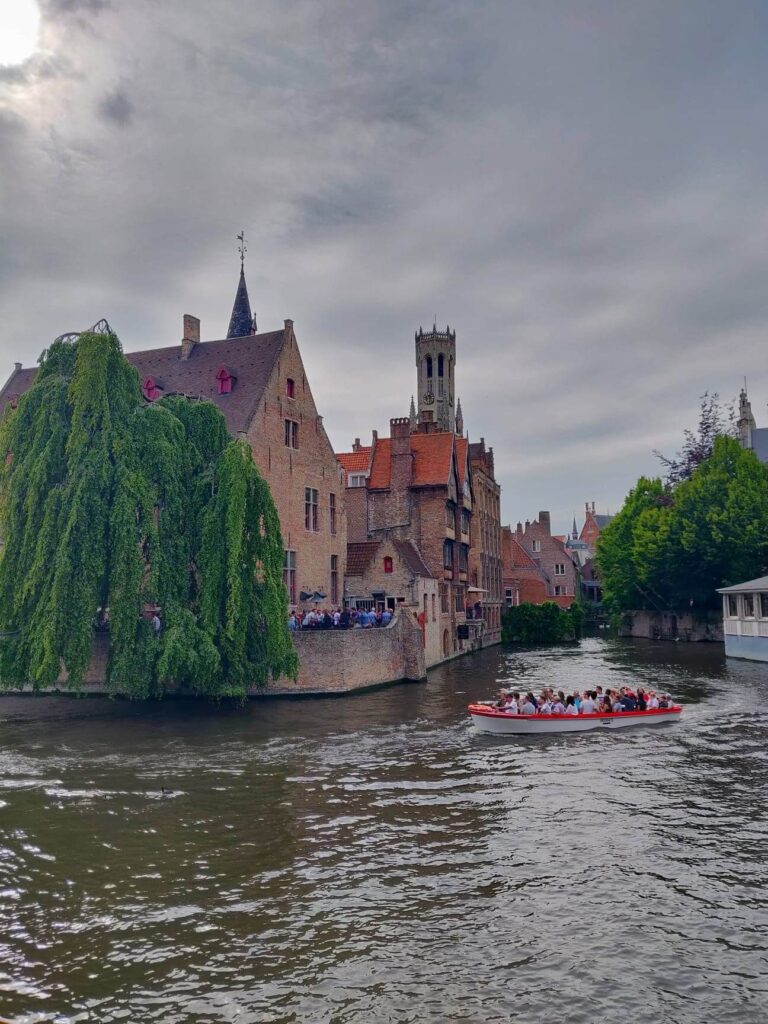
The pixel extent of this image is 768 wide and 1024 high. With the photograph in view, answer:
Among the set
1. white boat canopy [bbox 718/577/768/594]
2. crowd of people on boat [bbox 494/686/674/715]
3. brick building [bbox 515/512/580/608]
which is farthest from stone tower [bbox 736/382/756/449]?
crowd of people on boat [bbox 494/686/674/715]

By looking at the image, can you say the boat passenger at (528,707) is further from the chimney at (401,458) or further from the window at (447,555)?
the chimney at (401,458)

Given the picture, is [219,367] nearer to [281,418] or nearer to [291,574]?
[281,418]

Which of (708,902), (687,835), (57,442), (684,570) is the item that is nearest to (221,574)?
(57,442)

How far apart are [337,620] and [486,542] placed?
31.9 meters

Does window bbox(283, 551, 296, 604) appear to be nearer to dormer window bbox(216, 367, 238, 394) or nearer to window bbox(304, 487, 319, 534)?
window bbox(304, 487, 319, 534)

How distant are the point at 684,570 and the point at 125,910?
2104 inches

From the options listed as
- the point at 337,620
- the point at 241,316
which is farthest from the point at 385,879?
the point at 241,316

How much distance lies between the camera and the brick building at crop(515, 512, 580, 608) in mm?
91625

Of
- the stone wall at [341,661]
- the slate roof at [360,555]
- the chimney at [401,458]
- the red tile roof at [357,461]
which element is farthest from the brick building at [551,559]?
the stone wall at [341,661]

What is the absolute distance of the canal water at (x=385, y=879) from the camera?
27.8 ft

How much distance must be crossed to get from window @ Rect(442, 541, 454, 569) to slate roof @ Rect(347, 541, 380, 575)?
14.9ft

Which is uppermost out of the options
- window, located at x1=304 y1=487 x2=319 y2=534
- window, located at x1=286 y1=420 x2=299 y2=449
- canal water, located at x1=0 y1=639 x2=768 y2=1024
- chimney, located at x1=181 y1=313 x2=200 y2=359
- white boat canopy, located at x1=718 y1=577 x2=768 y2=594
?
chimney, located at x1=181 y1=313 x2=200 y2=359

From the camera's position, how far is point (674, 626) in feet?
206

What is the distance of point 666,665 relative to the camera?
136ft
